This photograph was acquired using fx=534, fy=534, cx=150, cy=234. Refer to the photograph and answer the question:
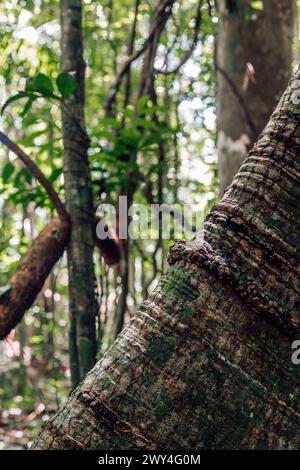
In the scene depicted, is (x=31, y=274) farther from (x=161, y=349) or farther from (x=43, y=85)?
(x=161, y=349)

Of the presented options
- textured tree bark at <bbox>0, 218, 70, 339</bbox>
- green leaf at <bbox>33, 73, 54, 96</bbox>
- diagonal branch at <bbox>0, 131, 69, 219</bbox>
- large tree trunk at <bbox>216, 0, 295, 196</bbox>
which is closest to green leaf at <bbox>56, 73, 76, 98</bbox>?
green leaf at <bbox>33, 73, 54, 96</bbox>

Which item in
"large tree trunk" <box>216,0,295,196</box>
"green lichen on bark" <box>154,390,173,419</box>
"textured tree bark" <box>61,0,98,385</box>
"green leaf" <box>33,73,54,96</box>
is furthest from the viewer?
"large tree trunk" <box>216,0,295,196</box>

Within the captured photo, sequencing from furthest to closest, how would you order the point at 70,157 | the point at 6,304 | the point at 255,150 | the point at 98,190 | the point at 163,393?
the point at 98,190
the point at 70,157
the point at 6,304
the point at 255,150
the point at 163,393

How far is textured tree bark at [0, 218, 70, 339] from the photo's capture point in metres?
1.76

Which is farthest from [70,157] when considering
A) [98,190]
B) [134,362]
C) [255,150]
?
[134,362]

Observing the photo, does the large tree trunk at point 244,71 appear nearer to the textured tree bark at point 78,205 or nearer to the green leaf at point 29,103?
the textured tree bark at point 78,205

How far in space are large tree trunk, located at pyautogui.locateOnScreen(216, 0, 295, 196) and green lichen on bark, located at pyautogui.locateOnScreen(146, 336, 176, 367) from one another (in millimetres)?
1697

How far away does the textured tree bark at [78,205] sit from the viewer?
6.00 feet

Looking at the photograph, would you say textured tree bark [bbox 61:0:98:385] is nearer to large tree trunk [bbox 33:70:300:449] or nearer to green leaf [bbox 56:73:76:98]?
green leaf [bbox 56:73:76:98]

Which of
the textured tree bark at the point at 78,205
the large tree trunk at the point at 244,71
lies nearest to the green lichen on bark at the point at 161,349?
the textured tree bark at the point at 78,205

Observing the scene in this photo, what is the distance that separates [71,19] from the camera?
203 cm

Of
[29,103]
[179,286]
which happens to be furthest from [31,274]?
[179,286]

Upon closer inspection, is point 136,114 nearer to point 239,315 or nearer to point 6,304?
point 6,304

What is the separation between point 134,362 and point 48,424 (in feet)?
0.70
